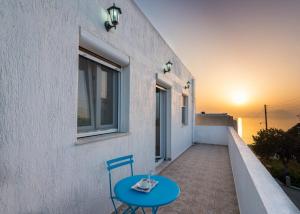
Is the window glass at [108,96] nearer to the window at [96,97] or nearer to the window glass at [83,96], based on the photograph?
the window at [96,97]

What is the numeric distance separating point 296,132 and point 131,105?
26944 mm

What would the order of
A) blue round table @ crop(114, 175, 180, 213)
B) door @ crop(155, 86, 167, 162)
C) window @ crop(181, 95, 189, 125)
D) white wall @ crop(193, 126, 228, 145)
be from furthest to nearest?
white wall @ crop(193, 126, 228, 145), window @ crop(181, 95, 189, 125), door @ crop(155, 86, 167, 162), blue round table @ crop(114, 175, 180, 213)

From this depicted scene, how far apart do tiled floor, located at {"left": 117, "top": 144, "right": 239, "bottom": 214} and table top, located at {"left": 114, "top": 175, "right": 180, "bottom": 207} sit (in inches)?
39.9

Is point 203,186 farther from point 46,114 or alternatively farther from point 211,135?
point 211,135

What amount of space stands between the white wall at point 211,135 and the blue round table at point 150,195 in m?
7.53

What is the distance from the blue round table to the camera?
5.21ft

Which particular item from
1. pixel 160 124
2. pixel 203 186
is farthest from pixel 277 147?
pixel 203 186

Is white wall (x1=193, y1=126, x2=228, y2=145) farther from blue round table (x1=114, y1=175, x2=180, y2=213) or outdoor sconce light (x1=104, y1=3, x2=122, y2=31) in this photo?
outdoor sconce light (x1=104, y1=3, x2=122, y2=31)

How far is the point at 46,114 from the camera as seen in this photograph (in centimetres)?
163

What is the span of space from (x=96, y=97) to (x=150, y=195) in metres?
1.55

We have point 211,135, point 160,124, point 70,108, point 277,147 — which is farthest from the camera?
point 277,147

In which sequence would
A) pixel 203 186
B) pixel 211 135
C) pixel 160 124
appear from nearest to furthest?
1. pixel 203 186
2. pixel 160 124
3. pixel 211 135

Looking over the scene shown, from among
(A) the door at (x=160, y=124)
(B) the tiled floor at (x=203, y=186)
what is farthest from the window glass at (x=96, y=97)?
(A) the door at (x=160, y=124)

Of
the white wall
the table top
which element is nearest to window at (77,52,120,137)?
the table top
